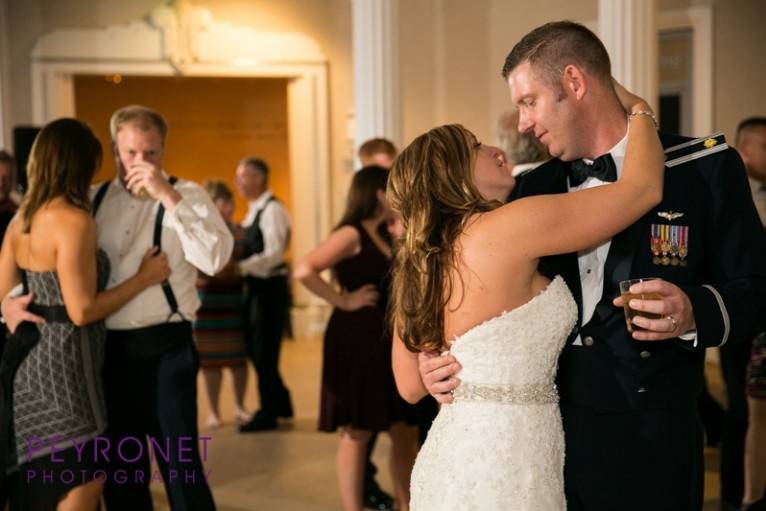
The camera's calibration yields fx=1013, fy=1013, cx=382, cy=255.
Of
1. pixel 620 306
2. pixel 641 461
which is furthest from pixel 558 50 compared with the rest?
pixel 641 461

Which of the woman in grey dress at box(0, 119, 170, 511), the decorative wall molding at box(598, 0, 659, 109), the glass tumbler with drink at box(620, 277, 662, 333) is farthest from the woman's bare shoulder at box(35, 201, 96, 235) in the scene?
the decorative wall molding at box(598, 0, 659, 109)

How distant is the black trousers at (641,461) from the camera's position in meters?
2.01

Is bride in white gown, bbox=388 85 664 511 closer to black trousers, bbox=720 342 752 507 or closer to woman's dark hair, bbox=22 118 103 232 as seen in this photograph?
woman's dark hair, bbox=22 118 103 232

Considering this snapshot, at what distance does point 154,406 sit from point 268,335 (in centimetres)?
284

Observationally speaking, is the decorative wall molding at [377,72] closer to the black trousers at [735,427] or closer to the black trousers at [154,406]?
the black trousers at [735,427]

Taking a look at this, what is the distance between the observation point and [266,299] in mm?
6289

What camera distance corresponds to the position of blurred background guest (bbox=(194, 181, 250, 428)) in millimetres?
6074

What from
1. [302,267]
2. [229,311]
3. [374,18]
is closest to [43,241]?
[302,267]

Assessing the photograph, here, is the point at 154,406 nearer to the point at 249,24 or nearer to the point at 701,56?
the point at 701,56

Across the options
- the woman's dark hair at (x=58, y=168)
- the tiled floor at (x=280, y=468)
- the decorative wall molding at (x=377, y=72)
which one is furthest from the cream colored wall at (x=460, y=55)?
the woman's dark hair at (x=58, y=168)

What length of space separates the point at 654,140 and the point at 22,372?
2193 millimetres

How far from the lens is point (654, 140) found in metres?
2.03

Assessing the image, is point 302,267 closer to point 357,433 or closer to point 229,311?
point 357,433

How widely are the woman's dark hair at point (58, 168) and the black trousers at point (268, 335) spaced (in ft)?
9.79
